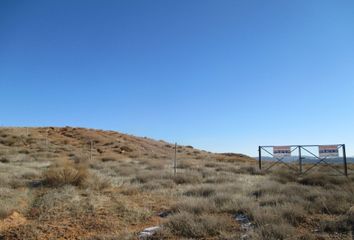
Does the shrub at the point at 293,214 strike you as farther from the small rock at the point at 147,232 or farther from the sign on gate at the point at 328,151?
the sign on gate at the point at 328,151

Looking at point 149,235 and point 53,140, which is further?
point 53,140

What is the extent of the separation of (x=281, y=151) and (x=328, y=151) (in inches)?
113

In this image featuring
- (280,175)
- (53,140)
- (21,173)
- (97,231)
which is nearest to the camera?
(97,231)

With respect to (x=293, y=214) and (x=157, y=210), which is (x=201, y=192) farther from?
(x=293, y=214)

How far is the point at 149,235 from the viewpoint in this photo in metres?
8.01

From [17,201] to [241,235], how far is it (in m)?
7.09

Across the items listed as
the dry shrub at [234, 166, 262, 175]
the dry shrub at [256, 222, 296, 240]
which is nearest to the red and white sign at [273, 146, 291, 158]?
the dry shrub at [234, 166, 262, 175]

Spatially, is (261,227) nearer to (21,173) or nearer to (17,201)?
(17,201)

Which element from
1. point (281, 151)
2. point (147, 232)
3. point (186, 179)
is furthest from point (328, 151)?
point (147, 232)

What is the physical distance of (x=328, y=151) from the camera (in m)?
22.0

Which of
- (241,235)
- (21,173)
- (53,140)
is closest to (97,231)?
(241,235)

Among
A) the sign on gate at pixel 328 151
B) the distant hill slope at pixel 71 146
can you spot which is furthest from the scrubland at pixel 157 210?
the distant hill slope at pixel 71 146

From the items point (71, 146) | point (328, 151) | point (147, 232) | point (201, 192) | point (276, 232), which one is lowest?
point (147, 232)

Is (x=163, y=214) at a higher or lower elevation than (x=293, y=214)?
lower
